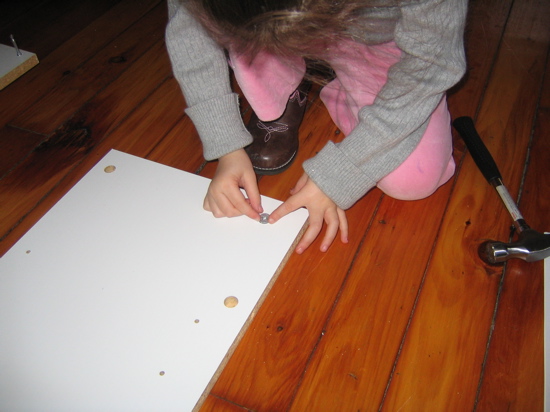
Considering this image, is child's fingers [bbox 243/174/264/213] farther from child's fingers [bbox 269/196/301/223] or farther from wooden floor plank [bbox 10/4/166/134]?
wooden floor plank [bbox 10/4/166/134]

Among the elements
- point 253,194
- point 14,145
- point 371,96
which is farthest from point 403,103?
point 14,145

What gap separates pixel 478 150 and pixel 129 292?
701 mm

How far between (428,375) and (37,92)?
107 centimetres

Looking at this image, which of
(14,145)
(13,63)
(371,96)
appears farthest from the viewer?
(13,63)

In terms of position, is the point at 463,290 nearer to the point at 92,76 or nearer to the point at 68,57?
the point at 92,76

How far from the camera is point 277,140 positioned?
0.90 metres

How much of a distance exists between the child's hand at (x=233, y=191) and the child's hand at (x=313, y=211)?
1.9 inches

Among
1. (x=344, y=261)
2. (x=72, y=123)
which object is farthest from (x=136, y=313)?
(x=72, y=123)

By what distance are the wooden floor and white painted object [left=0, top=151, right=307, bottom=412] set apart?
8 centimetres

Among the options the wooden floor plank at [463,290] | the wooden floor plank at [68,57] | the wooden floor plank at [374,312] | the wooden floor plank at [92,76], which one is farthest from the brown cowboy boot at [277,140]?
the wooden floor plank at [68,57]

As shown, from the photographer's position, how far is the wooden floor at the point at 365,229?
0.64 meters

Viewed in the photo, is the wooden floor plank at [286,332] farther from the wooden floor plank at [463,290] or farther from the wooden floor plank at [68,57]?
the wooden floor plank at [68,57]

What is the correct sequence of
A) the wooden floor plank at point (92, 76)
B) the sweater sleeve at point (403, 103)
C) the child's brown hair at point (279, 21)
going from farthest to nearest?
the wooden floor plank at point (92, 76)
the sweater sleeve at point (403, 103)
the child's brown hair at point (279, 21)

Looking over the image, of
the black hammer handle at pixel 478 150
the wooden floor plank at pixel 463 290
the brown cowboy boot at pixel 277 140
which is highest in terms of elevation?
the brown cowboy boot at pixel 277 140
